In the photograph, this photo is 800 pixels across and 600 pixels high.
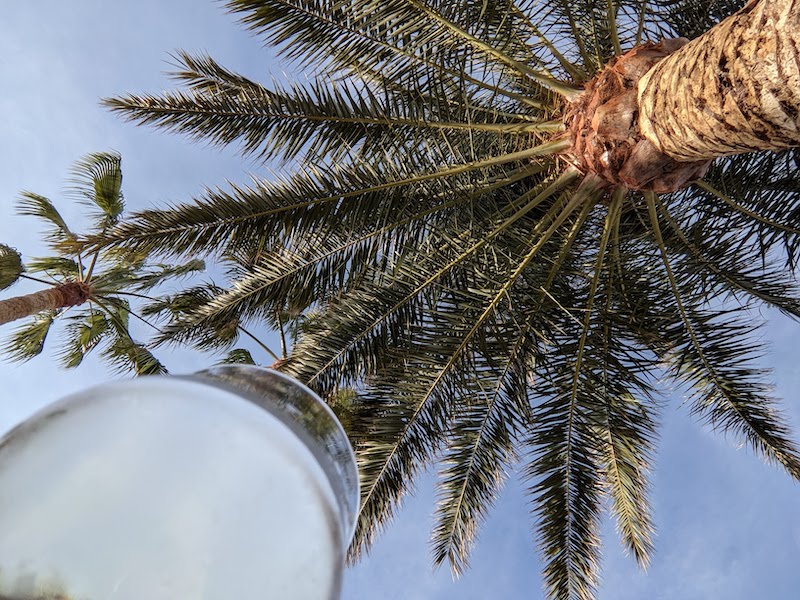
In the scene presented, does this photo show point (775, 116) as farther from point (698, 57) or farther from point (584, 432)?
point (584, 432)

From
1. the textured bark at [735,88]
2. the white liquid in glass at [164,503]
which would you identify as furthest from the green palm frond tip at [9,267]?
the white liquid in glass at [164,503]

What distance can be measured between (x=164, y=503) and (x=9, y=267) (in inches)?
343

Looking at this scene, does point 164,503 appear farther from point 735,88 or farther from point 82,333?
point 82,333

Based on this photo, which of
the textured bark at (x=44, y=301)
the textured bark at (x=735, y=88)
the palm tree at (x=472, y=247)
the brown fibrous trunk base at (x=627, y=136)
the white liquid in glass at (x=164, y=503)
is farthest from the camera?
the textured bark at (x=44, y=301)

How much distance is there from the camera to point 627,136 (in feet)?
13.7

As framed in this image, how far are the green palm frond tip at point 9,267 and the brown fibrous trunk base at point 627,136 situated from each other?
730 centimetres

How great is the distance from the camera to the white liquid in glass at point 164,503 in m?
0.72

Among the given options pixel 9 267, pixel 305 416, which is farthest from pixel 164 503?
pixel 9 267

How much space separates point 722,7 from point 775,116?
3.58 m

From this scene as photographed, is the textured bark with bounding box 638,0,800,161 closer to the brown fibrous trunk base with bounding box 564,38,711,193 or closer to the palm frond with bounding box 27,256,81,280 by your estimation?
the brown fibrous trunk base with bounding box 564,38,711,193

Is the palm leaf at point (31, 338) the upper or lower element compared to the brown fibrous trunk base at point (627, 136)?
lower

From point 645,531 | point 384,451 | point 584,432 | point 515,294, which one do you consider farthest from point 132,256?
point 645,531

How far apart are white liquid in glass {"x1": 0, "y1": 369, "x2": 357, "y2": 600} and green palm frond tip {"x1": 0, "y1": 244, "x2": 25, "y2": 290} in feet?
27.8

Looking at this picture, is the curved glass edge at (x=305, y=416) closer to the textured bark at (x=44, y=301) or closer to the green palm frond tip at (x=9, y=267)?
the textured bark at (x=44, y=301)
